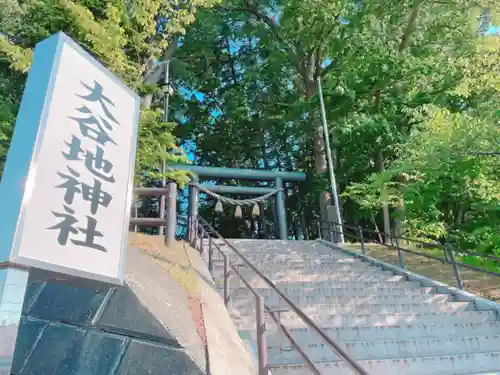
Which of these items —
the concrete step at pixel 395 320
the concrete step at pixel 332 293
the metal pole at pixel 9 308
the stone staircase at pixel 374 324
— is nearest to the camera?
the metal pole at pixel 9 308

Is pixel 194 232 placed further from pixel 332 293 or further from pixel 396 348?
pixel 396 348

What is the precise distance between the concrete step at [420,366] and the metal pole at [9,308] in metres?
2.57

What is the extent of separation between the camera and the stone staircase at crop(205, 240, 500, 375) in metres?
3.87

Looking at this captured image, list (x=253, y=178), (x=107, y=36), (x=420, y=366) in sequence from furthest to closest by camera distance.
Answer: (x=253, y=178) → (x=107, y=36) → (x=420, y=366)

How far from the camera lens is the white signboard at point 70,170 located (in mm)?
1626

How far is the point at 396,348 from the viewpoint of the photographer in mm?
4141

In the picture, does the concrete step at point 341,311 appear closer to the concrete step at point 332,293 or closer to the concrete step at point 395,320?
the concrete step at point 395,320

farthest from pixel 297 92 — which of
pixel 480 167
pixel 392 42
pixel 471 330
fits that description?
pixel 471 330

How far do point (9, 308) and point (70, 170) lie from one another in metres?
0.70

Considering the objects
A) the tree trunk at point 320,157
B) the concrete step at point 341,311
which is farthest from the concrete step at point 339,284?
the tree trunk at point 320,157

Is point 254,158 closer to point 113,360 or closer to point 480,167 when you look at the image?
point 480,167

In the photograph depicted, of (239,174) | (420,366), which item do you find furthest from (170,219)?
(239,174)

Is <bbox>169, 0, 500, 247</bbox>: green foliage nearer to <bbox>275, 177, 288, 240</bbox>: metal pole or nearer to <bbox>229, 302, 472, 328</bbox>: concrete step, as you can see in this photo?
<bbox>275, 177, 288, 240</bbox>: metal pole

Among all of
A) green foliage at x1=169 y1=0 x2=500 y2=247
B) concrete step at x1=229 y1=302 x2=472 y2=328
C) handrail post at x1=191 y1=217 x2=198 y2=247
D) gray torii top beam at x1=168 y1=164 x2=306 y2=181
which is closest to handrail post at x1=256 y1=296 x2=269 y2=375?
concrete step at x1=229 y1=302 x2=472 y2=328
